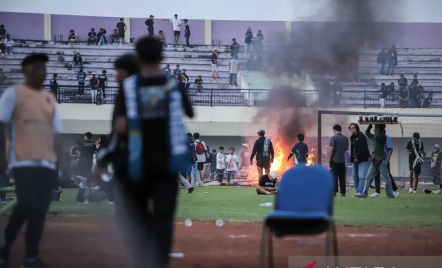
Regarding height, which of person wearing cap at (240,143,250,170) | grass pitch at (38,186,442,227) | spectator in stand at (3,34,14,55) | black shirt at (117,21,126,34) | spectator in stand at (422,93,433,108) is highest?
black shirt at (117,21,126,34)

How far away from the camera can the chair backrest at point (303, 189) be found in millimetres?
7664

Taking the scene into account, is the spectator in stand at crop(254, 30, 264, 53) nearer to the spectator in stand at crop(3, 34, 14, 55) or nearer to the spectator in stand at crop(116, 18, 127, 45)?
the spectator in stand at crop(116, 18, 127, 45)

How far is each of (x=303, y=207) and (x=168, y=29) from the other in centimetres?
4195

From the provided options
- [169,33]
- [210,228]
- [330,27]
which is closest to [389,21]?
[330,27]

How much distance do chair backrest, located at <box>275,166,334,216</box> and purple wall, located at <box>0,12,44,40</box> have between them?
140ft

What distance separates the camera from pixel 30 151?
7324mm

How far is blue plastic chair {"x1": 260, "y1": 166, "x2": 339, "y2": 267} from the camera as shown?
719 cm

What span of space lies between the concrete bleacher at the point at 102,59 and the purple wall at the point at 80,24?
535cm

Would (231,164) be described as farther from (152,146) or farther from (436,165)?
(152,146)

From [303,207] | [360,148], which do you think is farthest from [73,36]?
[303,207]

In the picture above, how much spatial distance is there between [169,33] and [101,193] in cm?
3100

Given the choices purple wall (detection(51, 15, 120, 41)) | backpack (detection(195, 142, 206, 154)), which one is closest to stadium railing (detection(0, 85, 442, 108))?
backpack (detection(195, 142, 206, 154))

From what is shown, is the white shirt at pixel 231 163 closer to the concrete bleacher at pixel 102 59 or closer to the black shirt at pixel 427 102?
the concrete bleacher at pixel 102 59

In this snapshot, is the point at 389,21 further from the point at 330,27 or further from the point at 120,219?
the point at 120,219
